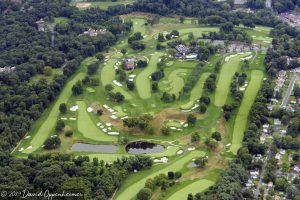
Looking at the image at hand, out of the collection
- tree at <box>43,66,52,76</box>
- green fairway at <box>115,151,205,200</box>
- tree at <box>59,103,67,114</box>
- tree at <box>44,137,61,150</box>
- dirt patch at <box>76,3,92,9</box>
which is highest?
dirt patch at <box>76,3,92,9</box>

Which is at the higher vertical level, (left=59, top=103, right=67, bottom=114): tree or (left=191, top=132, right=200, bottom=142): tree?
(left=59, top=103, right=67, bottom=114): tree

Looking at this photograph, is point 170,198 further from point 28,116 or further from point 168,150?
point 28,116

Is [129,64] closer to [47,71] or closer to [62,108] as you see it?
[47,71]

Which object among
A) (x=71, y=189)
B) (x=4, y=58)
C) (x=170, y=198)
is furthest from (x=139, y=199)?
(x=4, y=58)

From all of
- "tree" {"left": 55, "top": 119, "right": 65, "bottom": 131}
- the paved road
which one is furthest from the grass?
the paved road

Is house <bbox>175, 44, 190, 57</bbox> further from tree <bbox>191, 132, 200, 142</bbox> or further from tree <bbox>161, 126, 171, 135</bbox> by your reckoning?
tree <bbox>191, 132, 200, 142</bbox>

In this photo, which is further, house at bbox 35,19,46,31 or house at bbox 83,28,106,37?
house at bbox 35,19,46,31

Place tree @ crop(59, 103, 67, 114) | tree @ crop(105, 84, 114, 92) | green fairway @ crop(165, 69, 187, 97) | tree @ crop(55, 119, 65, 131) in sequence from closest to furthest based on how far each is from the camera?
tree @ crop(55, 119, 65, 131), tree @ crop(59, 103, 67, 114), tree @ crop(105, 84, 114, 92), green fairway @ crop(165, 69, 187, 97)

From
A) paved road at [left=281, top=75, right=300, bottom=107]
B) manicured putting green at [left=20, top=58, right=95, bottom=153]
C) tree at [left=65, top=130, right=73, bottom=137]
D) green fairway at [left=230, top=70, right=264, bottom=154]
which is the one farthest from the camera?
paved road at [left=281, top=75, right=300, bottom=107]
